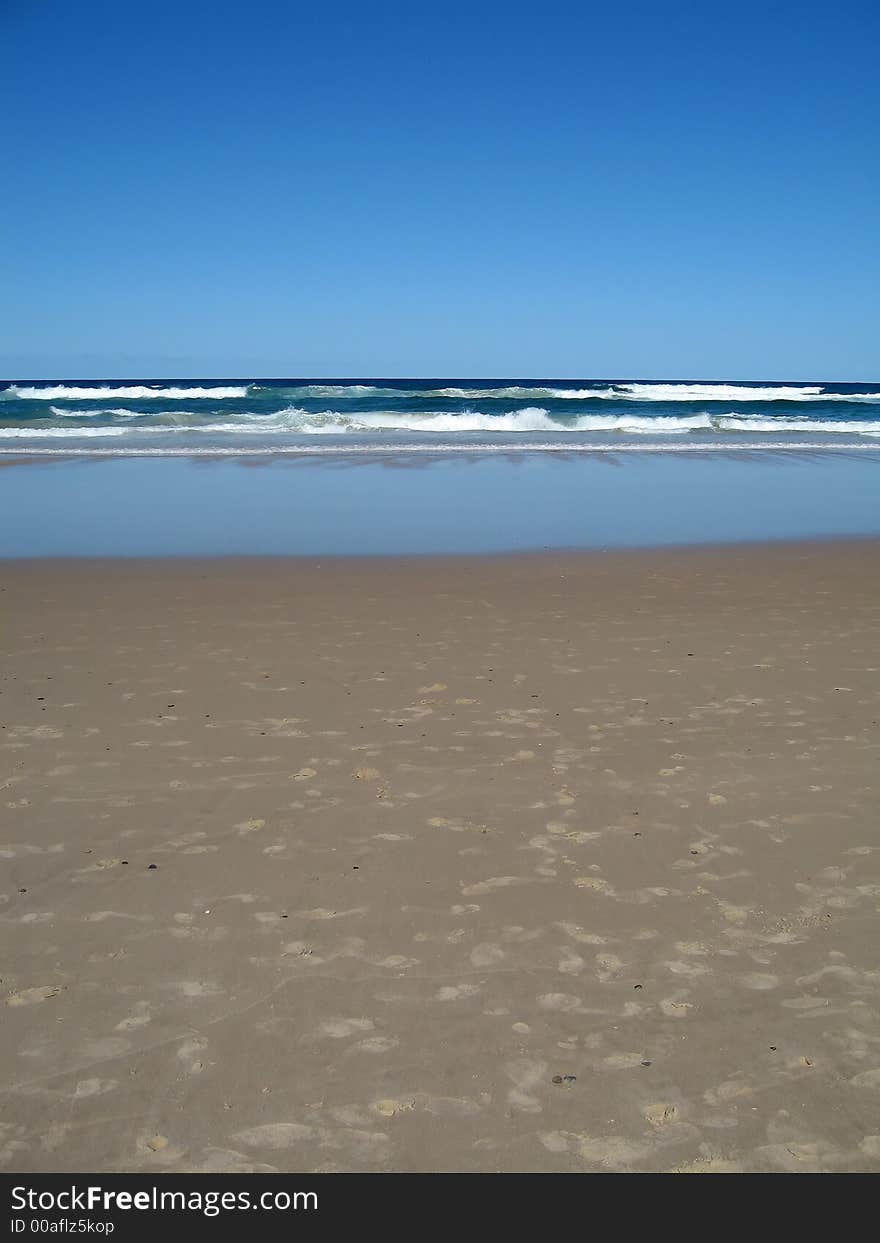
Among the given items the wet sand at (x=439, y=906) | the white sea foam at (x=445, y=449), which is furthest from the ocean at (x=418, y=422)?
the wet sand at (x=439, y=906)

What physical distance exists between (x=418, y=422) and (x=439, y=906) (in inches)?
1288

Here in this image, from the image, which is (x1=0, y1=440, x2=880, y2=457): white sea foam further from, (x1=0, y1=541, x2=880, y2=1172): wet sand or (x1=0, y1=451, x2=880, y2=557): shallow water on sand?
(x1=0, y1=541, x2=880, y2=1172): wet sand

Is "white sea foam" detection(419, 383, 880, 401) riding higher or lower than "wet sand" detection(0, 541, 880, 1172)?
higher

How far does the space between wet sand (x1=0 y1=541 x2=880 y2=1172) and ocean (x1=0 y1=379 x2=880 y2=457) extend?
55.3 feet

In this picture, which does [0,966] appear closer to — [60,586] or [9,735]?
[9,735]

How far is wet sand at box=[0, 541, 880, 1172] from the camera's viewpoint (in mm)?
2516

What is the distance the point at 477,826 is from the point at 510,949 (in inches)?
35.9

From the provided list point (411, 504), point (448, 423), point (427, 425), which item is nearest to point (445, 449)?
point (411, 504)

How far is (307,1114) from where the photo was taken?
2.52 m

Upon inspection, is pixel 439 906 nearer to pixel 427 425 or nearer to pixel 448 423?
pixel 427 425

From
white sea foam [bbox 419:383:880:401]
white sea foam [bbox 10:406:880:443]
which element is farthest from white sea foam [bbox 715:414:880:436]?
white sea foam [bbox 419:383:880:401]

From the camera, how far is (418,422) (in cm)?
3506

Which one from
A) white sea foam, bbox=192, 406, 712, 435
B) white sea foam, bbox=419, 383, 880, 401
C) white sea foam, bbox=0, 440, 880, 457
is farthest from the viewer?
white sea foam, bbox=419, 383, 880, 401

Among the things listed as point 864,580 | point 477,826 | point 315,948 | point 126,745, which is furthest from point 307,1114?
point 864,580
